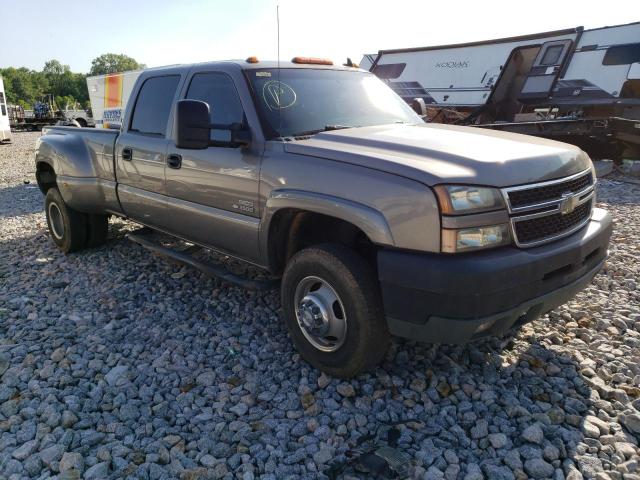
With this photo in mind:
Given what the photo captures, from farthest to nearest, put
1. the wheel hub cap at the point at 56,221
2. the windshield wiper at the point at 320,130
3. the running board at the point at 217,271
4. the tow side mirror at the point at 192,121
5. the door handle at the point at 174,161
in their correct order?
the wheel hub cap at the point at 56,221 → the door handle at the point at 174,161 → the running board at the point at 217,271 → the windshield wiper at the point at 320,130 → the tow side mirror at the point at 192,121

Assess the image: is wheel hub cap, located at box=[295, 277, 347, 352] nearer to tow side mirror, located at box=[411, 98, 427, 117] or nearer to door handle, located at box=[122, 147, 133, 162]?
door handle, located at box=[122, 147, 133, 162]

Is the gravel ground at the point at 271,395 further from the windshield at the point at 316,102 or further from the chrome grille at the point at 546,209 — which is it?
the windshield at the point at 316,102

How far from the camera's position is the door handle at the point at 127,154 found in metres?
4.56

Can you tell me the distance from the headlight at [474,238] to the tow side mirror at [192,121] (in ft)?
5.59

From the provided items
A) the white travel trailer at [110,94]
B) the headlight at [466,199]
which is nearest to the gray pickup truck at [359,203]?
the headlight at [466,199]

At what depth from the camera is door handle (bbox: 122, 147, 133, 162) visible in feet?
15.0

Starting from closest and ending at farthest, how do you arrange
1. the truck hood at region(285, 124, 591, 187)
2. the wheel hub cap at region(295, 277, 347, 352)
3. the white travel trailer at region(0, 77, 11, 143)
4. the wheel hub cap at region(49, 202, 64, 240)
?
the truck hood at region(285, 124, 591, 187) < the wheel hub cap at region(295, 277, 347, 352) < the wheel hub cap at region(49, 202, 64, 240) < the white travel trailer at region(0, 77, 11, 143)

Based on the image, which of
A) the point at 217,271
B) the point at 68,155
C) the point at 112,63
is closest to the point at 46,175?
the point at 68,155

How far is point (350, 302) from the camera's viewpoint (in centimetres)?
284

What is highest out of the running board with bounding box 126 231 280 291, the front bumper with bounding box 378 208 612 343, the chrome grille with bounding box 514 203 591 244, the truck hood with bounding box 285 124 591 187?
the truck hood with bounding box 285 124 591 187

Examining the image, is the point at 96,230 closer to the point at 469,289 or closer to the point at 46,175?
the point at 46,175

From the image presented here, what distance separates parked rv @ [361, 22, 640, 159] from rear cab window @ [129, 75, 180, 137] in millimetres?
6954

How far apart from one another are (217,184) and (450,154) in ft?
5.74

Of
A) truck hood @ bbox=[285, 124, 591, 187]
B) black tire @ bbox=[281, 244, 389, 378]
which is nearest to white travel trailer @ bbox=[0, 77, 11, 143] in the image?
truck hood @ bbox=[285, 124, 591, 187]
